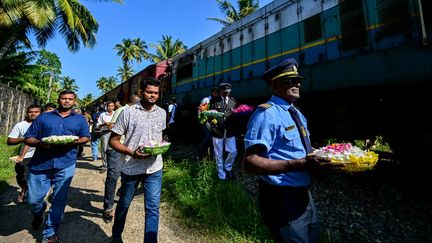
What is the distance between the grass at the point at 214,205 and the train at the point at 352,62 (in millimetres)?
2059

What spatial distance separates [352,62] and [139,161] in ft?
14.4

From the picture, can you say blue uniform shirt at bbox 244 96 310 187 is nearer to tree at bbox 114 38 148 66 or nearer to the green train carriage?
the green train carriage

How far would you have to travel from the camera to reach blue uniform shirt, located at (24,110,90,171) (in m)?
3.31

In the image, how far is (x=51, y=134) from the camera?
337cm

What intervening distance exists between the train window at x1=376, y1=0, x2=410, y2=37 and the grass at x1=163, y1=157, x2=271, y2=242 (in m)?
3.78

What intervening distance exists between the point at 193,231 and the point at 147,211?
1.10 m

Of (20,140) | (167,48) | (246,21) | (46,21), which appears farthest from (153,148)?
(167,48)

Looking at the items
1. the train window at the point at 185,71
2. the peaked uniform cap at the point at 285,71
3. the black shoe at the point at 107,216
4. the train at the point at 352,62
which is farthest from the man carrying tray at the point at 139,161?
the train window at the point at 185,71

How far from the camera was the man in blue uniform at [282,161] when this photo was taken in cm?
154

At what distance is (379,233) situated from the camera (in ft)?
11.1

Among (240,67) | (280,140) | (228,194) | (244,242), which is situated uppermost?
(240,67)

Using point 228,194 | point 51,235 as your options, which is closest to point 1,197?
point 51,235

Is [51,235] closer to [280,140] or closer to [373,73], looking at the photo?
[280,140]

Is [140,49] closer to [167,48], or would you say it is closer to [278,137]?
[167,48]
